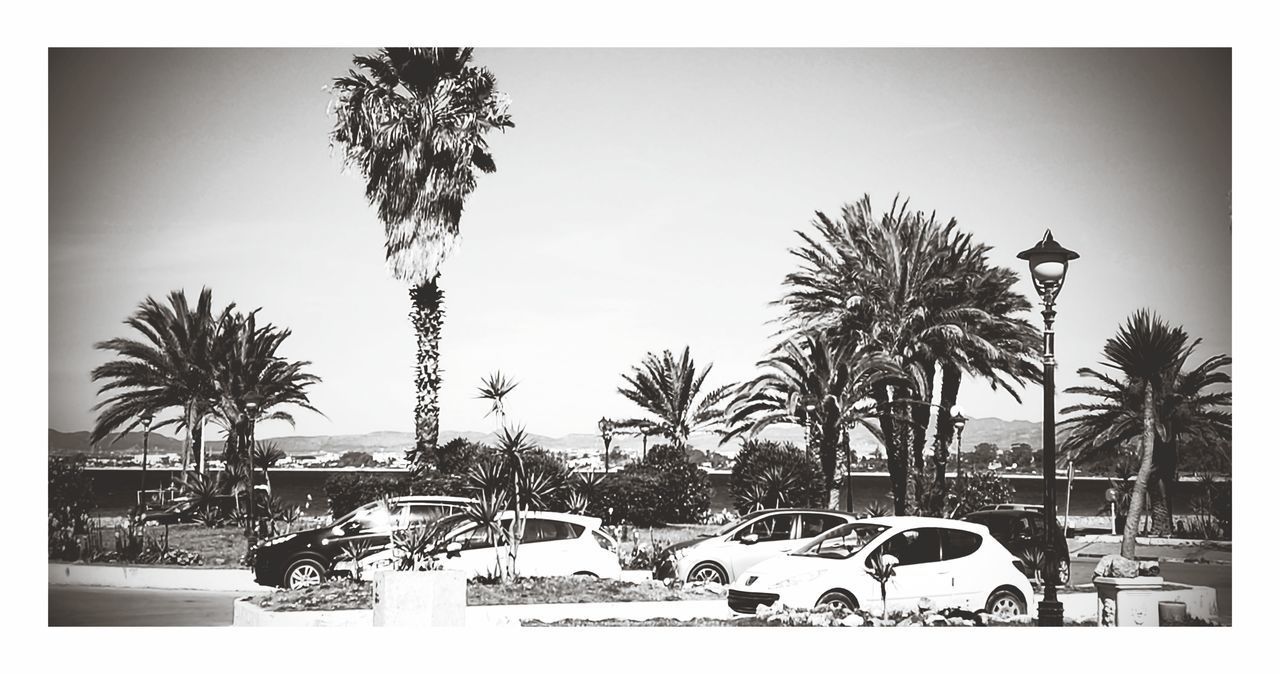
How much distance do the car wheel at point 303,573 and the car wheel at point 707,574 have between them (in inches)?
189

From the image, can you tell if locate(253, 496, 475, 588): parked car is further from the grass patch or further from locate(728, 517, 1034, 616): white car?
locate(728, 517, 1034, 616): white car

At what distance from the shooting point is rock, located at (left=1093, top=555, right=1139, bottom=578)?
16547mm

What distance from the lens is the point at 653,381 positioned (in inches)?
666

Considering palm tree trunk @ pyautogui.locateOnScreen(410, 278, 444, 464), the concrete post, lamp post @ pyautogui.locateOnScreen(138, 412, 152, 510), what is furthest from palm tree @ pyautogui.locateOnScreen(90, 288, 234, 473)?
the concrete post

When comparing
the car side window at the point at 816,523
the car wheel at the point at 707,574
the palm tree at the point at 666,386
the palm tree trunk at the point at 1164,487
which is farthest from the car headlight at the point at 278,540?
the palm tree trunk at the point at 1164,487

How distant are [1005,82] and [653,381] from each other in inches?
239

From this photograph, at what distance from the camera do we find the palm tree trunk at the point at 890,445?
697 inches

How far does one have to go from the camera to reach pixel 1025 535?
17.0 metres

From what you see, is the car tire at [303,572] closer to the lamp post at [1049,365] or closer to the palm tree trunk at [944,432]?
the palm tree trunk at [944,432]

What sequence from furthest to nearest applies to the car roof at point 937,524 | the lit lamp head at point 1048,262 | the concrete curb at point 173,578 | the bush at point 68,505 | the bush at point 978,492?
the bush at point 978,492 → the concrete curb at point 173,578 → the bush at point 68,505 → the car roof at point 937,524 → the lit lamp head at point 1048,262

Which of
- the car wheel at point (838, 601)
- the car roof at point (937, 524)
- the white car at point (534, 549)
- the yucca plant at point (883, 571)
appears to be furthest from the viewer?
the white car at point (534, 549)

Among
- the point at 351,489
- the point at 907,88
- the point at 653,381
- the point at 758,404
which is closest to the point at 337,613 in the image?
the point at 351,489
